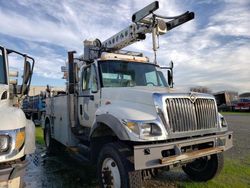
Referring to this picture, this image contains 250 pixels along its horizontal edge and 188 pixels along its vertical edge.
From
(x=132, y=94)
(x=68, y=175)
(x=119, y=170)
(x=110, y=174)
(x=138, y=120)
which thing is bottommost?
(x=68, y=175)

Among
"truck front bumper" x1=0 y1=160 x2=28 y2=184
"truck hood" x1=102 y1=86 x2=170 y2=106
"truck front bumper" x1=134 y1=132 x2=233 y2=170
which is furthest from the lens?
"truck hood" x1=102 y1=86 x2=170 y2=106

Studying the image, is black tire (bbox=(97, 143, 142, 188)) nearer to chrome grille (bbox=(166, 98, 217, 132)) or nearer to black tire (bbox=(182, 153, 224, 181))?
chrome grille (bbox=(166, 98, 217, 132))

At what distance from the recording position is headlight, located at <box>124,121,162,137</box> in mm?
3865

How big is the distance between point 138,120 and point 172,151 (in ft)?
2.34

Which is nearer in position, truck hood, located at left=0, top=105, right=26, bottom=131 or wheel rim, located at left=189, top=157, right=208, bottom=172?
truck hood, located at left=0, top=105, right=26, bottom=131

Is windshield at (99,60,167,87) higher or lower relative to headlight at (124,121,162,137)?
higher

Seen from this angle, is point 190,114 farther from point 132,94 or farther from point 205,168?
point 205,168

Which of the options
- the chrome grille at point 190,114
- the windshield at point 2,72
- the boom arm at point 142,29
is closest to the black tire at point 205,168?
the chrome grille at point 190,114

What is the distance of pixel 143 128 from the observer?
3.89m

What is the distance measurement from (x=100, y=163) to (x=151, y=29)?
4102 mm

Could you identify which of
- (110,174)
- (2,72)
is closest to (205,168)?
(110,174)

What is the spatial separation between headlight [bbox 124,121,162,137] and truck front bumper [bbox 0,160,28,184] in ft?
5.18

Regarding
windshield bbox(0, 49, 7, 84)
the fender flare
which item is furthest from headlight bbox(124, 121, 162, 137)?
windshield bbox(0, 49, 7, 84)

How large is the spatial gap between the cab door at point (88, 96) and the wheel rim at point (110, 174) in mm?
1519
